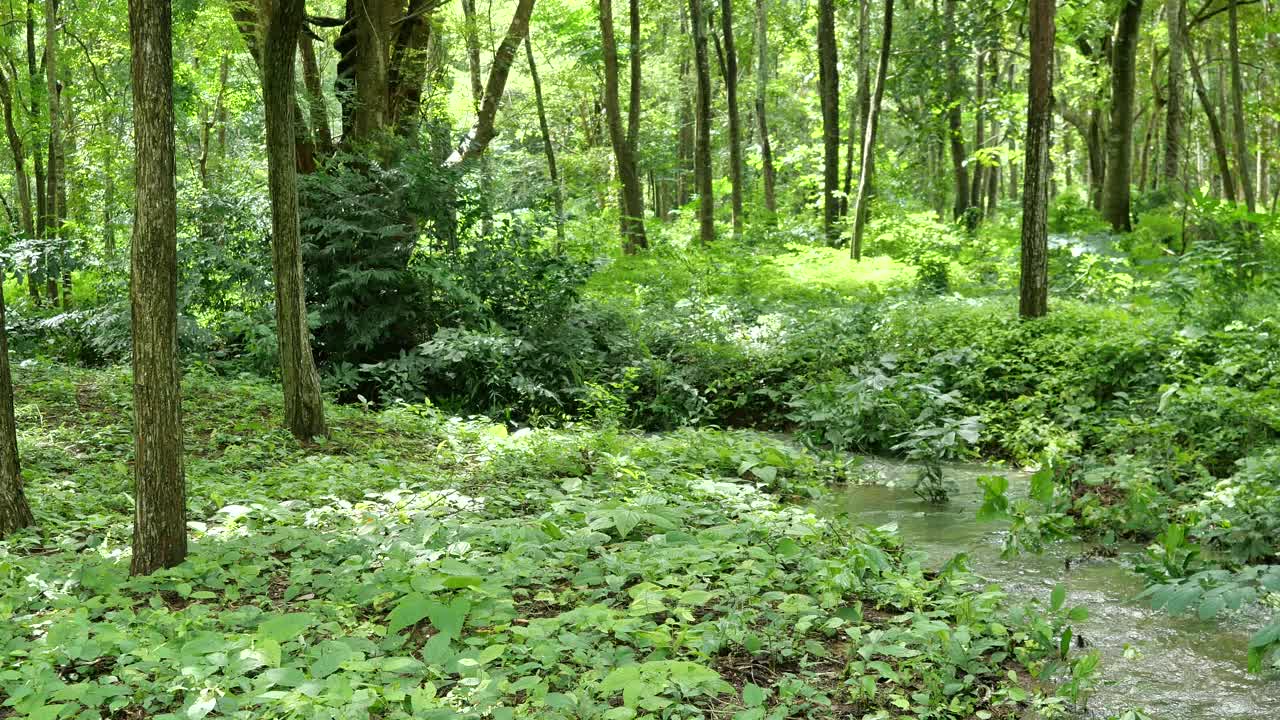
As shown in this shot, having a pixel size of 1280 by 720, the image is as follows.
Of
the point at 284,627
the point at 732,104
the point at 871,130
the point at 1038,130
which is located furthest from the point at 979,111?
the point at 284,627

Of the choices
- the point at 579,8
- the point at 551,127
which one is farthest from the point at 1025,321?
the point at 551,127

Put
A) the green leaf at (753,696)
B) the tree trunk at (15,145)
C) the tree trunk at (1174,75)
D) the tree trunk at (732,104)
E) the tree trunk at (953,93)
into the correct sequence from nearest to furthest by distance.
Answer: the green leaf at (753,696) < the tree trunk at (1174,75) < the tree trunk at (15,145) < the tree trunk at (953,93) < the tree trunk at (732,104)

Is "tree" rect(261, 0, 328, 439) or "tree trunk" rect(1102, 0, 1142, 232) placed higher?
"tree trunk" rect(1102, 0, 1142, 232)

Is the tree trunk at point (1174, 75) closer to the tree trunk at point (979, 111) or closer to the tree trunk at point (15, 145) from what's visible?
the tree trunk at point (979, 111)

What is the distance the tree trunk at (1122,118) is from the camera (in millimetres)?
16375

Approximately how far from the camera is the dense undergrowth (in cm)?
335

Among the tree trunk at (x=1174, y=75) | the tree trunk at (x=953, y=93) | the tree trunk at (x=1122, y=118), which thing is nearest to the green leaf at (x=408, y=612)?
the tree trunk at (x=1122, y=118)

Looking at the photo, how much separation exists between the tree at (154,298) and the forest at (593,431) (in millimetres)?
21

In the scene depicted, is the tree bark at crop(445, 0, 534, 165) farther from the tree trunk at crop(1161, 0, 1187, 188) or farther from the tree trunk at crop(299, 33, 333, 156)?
the tree trunk at crop(1161, 0, 1187, 188)

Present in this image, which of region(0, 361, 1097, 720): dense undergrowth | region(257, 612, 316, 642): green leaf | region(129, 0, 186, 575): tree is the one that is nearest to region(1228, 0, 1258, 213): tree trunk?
region(0, 361, 1097, 720): dense undergrowth

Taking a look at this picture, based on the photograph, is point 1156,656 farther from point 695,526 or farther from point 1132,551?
point 695,526

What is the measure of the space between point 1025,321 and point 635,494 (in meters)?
6.47

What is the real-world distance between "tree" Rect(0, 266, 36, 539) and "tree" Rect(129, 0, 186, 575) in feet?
3.92

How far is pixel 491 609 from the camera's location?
4.11 metres
